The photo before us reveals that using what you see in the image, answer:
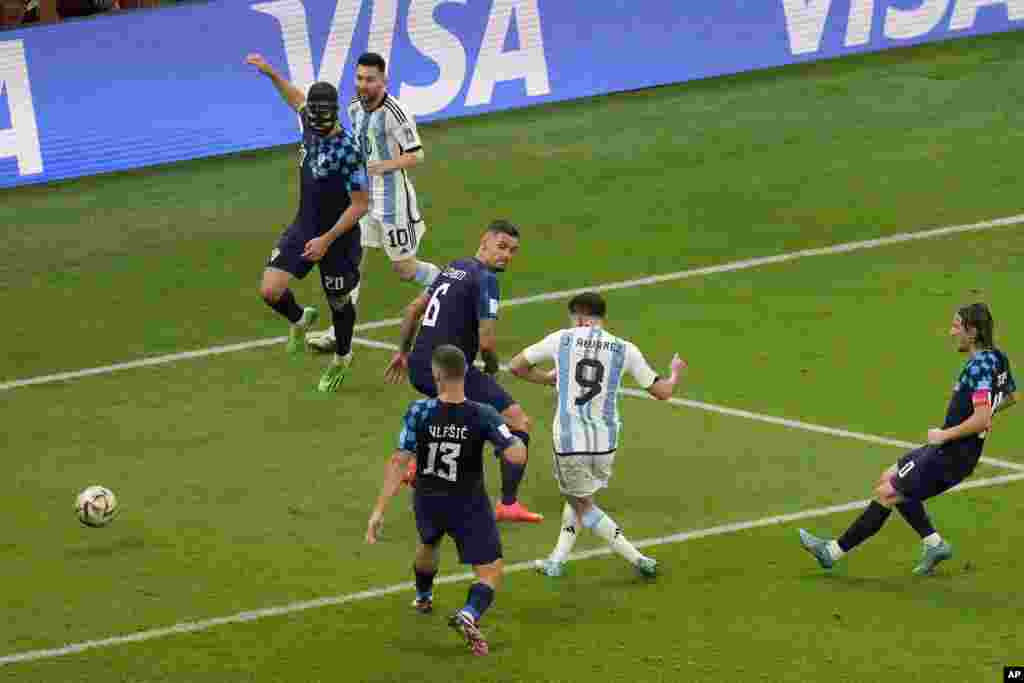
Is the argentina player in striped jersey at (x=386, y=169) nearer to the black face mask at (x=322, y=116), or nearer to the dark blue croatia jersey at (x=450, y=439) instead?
the black face mask at (x=322, y=116)

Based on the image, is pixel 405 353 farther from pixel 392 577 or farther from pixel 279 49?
pixel 279 49

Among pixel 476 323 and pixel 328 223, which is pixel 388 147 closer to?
pixel 328 223

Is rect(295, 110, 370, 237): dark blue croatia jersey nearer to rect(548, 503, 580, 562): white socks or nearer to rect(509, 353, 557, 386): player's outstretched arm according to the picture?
rect(509, 353, 557, 386): player's outstretched arm

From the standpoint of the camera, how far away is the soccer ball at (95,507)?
14422mm

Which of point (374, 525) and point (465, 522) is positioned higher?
point (374, 525)

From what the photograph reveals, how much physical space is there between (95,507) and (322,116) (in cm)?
410

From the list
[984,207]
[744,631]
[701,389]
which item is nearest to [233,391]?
[701,389]

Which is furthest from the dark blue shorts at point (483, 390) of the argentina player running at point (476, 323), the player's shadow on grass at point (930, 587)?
the player's shadow on grass at point (930, 587)

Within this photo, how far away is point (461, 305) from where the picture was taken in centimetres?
1437

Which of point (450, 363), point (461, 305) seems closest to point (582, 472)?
point (461, 305)

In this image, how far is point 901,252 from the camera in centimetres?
2052

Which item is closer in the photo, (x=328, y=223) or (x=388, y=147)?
(x=328, y=223)

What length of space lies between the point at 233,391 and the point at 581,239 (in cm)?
500

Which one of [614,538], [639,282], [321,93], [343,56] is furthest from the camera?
[343,56]
